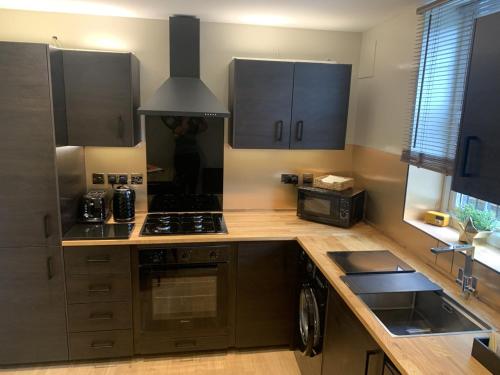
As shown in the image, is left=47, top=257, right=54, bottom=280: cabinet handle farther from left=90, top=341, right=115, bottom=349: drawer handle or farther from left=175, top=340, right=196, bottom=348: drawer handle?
left=175, top=340, right=196, bottom=348: drawer handle

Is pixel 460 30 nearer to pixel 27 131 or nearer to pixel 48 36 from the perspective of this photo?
pixel 27 131

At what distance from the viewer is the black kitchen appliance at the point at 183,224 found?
2465mm

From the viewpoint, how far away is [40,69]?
2066mm

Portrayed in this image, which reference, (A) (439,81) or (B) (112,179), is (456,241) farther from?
(B) (112,179)

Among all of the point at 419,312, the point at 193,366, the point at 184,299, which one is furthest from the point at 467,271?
the point at 193,366

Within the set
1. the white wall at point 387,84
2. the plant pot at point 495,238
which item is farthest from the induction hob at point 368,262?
the white wall at point 387,84

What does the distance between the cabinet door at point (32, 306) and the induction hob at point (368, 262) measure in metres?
1.70

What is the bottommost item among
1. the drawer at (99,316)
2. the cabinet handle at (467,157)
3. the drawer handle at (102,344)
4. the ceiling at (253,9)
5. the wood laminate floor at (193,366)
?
the wood laminate floor at (193,366)

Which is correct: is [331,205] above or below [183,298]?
above

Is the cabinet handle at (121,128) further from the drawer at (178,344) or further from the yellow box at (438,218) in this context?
the yellow box at (438,218)

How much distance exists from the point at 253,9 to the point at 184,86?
67 centimetres

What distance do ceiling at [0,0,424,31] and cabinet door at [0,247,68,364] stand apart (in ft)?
5.11

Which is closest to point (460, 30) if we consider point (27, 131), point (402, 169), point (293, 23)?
point (402, 169)

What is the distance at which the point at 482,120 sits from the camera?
4.08 ft
